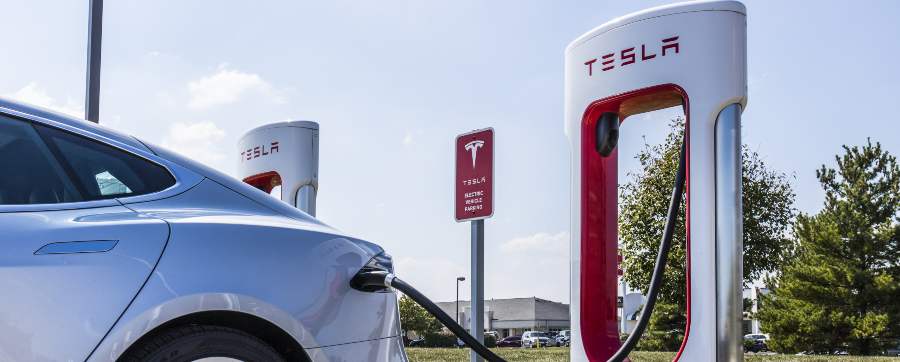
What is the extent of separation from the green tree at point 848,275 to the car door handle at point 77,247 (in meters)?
33.5

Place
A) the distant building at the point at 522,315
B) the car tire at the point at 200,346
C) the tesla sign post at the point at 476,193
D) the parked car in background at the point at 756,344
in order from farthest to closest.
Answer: the distant building at the point at 522,315
the parked car in background at the point at 756,344
the tesla sign post at the point at 476,193
the car tire at the point at 200,346

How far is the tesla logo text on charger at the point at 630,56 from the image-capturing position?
16.1 feet

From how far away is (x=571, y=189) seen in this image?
544cm

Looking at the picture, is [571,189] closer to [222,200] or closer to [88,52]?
[222,200]

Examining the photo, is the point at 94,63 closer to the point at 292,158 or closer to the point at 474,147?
the point at 292,158

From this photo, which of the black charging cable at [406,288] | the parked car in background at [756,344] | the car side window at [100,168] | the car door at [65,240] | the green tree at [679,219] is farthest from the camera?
the parked car in background at [756,344]

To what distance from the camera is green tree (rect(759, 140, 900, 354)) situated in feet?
106

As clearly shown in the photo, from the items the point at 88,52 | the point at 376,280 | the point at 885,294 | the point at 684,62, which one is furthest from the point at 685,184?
the point at 885,294

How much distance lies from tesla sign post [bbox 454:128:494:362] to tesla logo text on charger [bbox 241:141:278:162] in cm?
305

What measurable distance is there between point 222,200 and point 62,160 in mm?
541

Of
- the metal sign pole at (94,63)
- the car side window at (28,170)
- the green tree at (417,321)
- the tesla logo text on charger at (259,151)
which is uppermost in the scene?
the metal sign pole at (94,63)

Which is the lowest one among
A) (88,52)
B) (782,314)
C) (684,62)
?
(782,314)

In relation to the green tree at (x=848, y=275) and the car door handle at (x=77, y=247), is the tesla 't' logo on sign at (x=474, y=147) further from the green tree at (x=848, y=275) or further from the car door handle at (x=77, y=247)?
the green tree at (x=848, y=275)

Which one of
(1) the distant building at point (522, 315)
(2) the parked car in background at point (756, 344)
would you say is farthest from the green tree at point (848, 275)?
(1) the distant building at point (522, 315)
